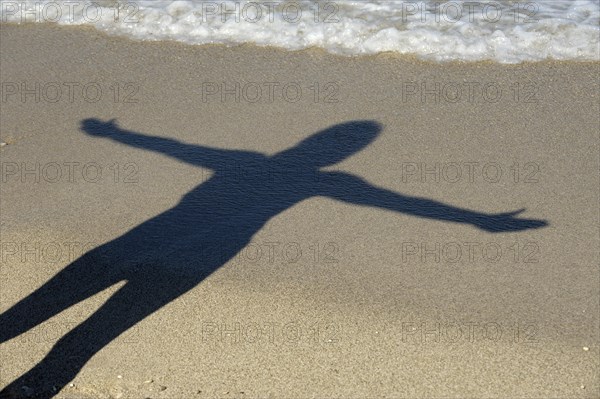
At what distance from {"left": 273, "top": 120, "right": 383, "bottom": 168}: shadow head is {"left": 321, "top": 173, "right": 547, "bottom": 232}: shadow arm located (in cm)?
24

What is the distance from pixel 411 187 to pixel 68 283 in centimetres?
218

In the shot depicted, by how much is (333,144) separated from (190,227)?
4.35ft

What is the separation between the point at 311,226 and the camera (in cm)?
523

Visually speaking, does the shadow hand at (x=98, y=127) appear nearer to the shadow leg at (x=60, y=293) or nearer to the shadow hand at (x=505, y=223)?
the shadow leg at (x=60, y=293)

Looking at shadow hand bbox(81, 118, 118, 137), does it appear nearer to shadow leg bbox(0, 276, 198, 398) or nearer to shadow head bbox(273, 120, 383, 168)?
shadow head bbox(273, 120, 383, 168)

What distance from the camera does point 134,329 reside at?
449 cm

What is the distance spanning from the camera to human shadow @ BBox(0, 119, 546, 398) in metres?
4.50

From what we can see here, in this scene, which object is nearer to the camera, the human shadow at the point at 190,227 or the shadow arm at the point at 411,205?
the human shadow at the point at 190,227

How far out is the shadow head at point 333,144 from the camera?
5906 mm
